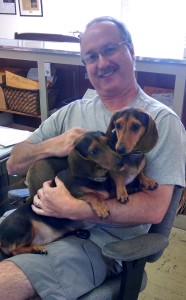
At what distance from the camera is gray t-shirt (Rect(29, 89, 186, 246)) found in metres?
1.07

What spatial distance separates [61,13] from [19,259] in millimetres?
4077

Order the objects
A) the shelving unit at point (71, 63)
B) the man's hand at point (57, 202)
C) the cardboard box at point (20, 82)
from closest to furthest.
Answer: the man's hand at point (57, 202) → the shelving unit at point (71, 63) → the cardboard box at point (20, 82)

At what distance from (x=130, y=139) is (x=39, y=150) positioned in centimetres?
51

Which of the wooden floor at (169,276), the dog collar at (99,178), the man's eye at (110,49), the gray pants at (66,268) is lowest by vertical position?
the wooden floor at (169,276)

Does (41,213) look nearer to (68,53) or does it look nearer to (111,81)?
(111,81)

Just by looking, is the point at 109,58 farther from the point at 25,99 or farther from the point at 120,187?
the point at 25,99

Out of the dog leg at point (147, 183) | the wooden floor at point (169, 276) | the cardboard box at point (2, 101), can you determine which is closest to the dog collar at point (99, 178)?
the dog leg at point (147, 183)

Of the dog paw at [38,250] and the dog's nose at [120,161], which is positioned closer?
the dog's nose at [120,161]

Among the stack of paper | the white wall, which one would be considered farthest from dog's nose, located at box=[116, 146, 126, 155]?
the white wall

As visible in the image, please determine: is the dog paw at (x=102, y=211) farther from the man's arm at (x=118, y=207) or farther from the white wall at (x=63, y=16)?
the white wall at (x=63, y=16)

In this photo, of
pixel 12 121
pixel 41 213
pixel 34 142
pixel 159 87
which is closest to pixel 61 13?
pixel 12 121

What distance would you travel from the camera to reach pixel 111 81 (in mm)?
1160

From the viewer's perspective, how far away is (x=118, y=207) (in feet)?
3.27

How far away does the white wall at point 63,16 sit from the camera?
4.14m
